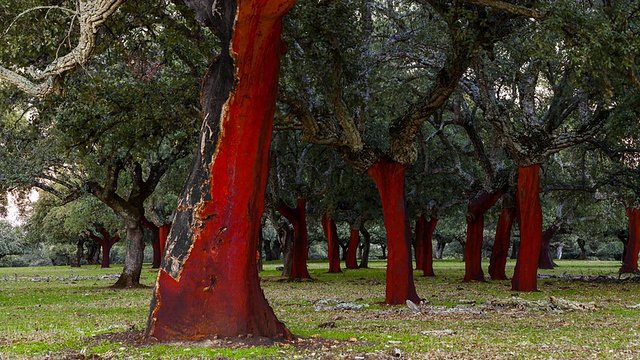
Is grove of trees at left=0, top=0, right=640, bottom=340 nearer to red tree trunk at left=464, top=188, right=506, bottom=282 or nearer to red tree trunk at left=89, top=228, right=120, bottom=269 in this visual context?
red tree trunk at left=464, top=188, right=506, bottom=282

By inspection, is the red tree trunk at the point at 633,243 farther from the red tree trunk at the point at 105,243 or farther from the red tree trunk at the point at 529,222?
the red tree trunk at the point at 105,243

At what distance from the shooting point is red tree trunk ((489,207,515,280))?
2588 cm

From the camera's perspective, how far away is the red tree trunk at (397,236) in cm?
1550

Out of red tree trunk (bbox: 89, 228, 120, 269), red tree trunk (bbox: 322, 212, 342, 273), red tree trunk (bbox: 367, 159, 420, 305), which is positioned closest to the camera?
red tree trunk (bbox: 367, 159, 420, 305)

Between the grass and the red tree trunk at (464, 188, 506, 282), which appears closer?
the grass

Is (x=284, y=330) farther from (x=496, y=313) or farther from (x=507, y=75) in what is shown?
(x=507, y=75)

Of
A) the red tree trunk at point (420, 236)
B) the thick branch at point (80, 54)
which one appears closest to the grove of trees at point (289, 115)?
the thick branch at point (80, 54)

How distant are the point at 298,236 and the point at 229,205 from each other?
21195 millimetres

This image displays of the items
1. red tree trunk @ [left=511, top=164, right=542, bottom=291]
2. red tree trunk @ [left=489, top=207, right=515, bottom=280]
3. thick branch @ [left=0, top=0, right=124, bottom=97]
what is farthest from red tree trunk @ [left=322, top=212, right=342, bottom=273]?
thick branch @ [left=0, top=0, right=124, bottom=97]

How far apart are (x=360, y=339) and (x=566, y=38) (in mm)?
7447

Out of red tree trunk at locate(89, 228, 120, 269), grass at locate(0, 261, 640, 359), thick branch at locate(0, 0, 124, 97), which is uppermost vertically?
thick branch at locate(0, 0, 124, 97)

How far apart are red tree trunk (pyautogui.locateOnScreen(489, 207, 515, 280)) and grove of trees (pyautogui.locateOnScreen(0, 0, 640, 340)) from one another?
0.10m

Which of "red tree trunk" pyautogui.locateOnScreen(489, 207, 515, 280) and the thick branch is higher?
the thick branch

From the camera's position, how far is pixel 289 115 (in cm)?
1529
